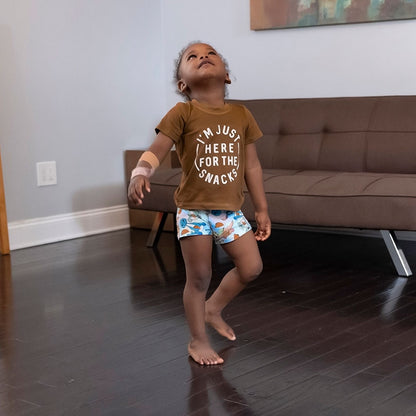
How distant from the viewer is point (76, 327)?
2412mm

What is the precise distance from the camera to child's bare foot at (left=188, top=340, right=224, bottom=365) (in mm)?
2025

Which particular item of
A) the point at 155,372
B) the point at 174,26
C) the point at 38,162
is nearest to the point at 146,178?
the point at 155,372

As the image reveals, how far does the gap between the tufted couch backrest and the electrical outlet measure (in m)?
1.07

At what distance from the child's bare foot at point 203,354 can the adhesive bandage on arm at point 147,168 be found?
50cm

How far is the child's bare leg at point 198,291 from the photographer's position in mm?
2033

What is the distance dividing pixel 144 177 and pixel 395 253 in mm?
1429

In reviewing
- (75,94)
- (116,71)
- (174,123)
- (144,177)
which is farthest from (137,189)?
(116,71)

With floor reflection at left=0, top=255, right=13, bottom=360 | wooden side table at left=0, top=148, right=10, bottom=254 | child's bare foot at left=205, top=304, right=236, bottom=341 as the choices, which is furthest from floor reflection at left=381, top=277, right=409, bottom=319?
wooden side table at left=0, top=148, right=10, bottom=254

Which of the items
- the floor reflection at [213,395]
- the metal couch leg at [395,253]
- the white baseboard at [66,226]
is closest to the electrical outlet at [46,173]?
the white baseboard at [66,226]

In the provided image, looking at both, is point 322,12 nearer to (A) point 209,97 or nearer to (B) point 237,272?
(A) point 209,97

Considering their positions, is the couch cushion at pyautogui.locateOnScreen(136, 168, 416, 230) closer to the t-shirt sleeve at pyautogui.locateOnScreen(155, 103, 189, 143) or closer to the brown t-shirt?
the brown t-shirt

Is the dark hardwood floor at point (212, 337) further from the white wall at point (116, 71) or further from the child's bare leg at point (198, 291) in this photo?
the white wall at point (116, 71)

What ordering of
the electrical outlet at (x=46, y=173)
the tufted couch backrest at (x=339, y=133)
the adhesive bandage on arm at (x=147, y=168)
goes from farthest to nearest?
1. the electrical outlet at (x=46, y=173)
2. the tufted couch backrest at (x=339, y=133)
3. the adhesive bandage on arm at (x=147, y=168)

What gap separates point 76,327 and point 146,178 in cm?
76
